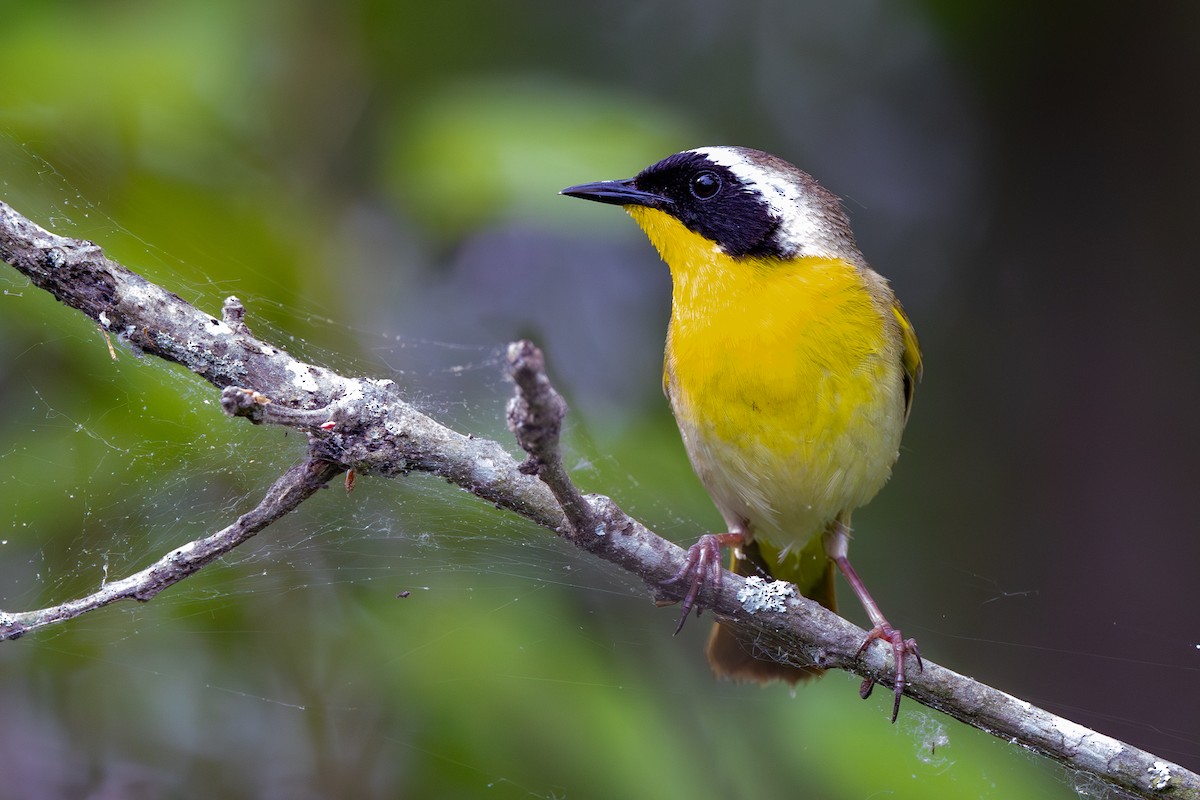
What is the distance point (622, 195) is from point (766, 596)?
4.41ft

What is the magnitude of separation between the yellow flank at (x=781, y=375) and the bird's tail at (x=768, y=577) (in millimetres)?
364

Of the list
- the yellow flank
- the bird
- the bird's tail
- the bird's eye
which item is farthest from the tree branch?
the bird's eye

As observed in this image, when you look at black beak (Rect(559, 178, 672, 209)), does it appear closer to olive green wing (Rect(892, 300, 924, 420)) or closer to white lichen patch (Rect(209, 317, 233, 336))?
olive green wing (Rect(892, 300, 924, 420))

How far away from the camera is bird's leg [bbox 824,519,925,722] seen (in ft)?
7.98

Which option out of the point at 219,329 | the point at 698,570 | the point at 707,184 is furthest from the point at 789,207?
the point at 219,329

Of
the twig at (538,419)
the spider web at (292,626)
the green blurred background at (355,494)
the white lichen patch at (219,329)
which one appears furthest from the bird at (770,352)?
the white lichen patch at (219,329)

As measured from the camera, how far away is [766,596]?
7.77 ft

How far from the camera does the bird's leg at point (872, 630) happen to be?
2432 mm

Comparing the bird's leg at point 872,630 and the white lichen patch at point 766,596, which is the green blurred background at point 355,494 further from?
the white lichen patch at point 766,596

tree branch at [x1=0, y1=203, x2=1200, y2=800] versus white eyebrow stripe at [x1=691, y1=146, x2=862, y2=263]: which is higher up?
white eyebrow stripe at [x1=691, y1=146, x2=862, y2=263]

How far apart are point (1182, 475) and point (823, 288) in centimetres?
260

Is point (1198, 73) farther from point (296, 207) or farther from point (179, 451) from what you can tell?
point (179, 451)

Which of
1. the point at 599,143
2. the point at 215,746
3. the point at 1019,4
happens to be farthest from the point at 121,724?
the point at 1019,4

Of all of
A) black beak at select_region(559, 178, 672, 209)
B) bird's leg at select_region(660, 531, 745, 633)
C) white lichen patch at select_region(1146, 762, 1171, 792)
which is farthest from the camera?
black beak at select_region(559, 178, 672, 209)
